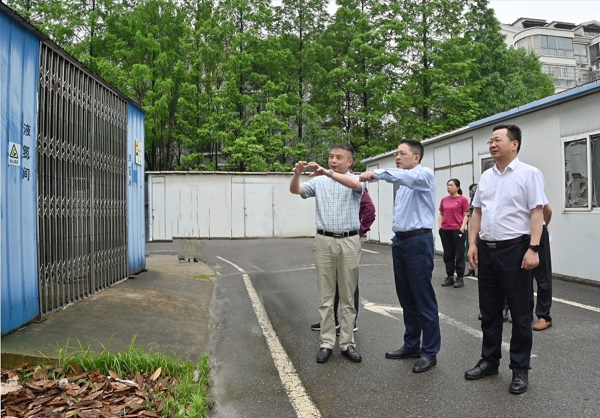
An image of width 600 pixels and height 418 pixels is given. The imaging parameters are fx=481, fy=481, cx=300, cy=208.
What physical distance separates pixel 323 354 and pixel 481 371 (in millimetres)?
1393

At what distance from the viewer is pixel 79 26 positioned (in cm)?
2430

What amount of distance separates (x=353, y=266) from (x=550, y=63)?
62.4 m

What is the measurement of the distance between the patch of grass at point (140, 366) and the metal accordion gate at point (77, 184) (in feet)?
4.90

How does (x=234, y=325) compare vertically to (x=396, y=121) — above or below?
below

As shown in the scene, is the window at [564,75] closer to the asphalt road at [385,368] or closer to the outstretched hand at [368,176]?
the asphalt road at [385,368]

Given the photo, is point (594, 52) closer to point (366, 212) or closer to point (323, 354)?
point (366, 212)

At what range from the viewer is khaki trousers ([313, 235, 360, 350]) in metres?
4.59

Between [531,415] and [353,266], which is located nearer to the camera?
[531,415]

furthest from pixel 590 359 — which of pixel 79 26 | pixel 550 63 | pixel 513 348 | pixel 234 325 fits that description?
pixel 550 63

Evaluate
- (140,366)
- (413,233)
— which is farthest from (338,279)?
(140,366)

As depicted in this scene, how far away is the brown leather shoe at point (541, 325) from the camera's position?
5625mm

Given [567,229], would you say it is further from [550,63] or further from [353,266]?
[550,63]

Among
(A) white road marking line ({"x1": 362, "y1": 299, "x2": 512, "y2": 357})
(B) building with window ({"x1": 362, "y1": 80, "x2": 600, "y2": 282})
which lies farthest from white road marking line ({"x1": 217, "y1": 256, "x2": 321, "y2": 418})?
(B) building with window ({"x1": 362, "y1": 80, "x2": 600, "y2": 282})

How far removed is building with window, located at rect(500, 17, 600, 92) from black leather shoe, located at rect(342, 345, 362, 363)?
195ft
